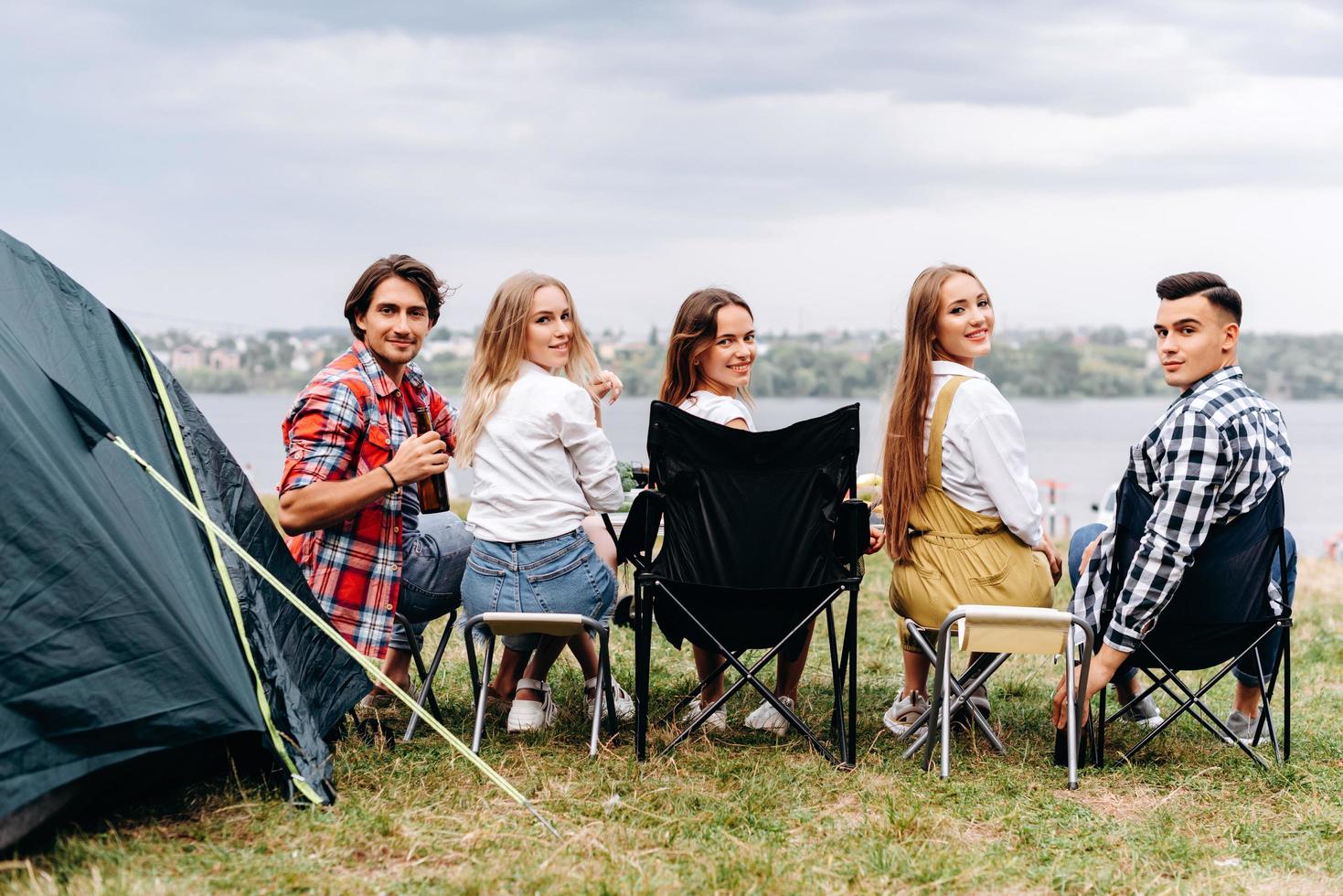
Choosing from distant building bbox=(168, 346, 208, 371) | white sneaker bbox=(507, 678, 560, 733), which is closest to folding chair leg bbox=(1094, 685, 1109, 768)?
white sneaker bbox=(507, 678, 560, 733)

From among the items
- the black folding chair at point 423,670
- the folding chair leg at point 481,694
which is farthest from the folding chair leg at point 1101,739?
the black folding chair at point 423,670

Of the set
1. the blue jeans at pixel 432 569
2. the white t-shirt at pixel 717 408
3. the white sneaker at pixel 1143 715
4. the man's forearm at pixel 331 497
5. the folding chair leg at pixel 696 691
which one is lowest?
the white sneaker at pixel 1143 715

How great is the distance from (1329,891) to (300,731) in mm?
2388

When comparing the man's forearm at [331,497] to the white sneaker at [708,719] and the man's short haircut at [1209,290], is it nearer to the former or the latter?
the white sneaker at [708,719]

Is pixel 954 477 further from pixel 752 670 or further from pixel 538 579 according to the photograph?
pixel 538 579

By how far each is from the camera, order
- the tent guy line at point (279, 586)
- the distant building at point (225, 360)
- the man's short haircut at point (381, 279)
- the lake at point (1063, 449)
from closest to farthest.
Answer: the tent guy line at point (279, 586) < the man's short haircut at point (381, 279) < the lake at point (1063, 449) < the distant building at point (225, 360)

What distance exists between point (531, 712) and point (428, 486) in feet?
2.62

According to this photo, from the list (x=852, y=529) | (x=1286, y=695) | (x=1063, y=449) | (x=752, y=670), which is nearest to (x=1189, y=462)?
(x=1286, y=695)

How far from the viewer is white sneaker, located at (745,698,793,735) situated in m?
3.97

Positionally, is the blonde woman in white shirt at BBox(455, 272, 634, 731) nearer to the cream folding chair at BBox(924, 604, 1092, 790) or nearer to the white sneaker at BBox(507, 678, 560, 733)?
the white sneaker at BBox(507, 678, 560, 733)

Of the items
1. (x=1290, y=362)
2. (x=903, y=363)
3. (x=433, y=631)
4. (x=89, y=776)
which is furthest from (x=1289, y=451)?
(x=1290, y=362)

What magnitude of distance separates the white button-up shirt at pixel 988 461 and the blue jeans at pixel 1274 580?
0.35 m

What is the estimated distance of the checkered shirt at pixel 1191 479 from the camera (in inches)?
135

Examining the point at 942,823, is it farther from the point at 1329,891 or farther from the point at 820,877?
the point at 1329,891
